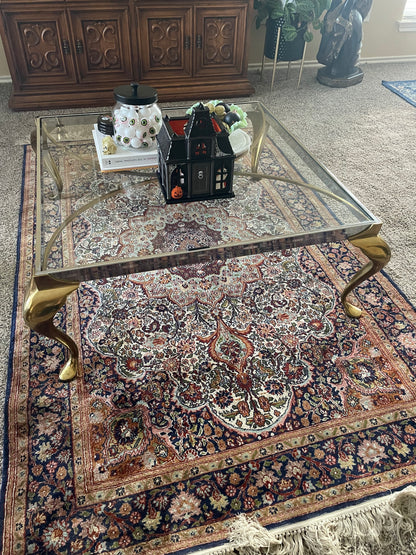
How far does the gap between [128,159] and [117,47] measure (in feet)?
5.44

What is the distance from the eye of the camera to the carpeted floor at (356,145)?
1.89 metres

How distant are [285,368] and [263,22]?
2.96 metres

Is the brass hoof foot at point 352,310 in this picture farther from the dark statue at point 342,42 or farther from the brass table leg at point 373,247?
the dark statue at point 342,42

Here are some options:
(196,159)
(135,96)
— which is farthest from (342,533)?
(135,96)

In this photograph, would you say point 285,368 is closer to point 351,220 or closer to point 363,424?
point 363,424

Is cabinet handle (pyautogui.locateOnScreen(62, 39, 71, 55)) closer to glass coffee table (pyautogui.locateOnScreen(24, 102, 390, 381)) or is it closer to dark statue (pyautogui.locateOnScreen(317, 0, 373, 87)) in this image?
glass coffee table (pyautogui.locateOnScreen(24, 102, 390, 381))

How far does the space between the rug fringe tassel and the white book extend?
1164 mm

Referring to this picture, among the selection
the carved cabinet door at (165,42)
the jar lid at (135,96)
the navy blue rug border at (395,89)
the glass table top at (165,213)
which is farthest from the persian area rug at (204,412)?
the navy blue rug border at (395,89)

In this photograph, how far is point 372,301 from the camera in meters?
1.66

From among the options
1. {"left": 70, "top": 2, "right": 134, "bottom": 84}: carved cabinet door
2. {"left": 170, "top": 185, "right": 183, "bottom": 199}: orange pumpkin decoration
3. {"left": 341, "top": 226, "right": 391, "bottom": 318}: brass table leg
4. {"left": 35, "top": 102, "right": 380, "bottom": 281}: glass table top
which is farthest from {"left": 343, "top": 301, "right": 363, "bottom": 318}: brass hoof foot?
{"left": 70, "top": 2, "right": 134, "bottom": 84}: carved cabinet door

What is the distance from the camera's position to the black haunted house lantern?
Answer: 4.30ft

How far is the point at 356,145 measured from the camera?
8.77 feet

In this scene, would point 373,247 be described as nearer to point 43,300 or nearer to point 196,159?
point 196,159

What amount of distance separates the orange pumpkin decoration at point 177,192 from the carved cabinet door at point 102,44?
1.90 m
